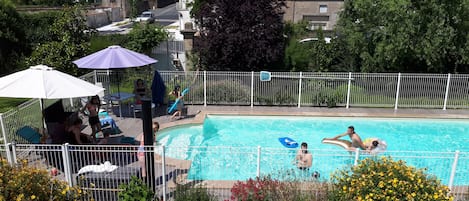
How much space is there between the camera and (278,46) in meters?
18.3

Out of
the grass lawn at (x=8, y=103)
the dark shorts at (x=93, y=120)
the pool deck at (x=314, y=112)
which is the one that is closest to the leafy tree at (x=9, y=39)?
the grass lawn at (x=8, y=103)

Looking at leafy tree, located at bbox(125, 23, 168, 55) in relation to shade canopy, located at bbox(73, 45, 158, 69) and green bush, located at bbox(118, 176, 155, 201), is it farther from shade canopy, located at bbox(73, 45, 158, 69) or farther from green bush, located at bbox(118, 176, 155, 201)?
green bush, located at bbox(118, 176, 155, 201)

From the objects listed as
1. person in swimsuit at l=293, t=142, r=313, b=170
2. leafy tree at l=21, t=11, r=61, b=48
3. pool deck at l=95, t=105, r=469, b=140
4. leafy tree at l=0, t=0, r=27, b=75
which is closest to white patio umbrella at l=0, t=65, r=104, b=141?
pool deck at l=95, t=105, r=469, b=140

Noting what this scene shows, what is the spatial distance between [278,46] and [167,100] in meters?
6.22

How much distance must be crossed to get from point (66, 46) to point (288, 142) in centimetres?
971

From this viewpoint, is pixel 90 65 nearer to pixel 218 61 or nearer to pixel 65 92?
pixel 65 92

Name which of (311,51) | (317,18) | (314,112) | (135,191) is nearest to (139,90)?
(314,112)

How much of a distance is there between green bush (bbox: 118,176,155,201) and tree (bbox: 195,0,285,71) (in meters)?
11.0

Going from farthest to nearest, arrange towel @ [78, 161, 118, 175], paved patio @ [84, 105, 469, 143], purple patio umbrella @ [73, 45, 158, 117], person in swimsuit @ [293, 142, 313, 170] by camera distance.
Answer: paved patio @ [84, 105, 469, 143], purple patio umbrella @ [73, 45, 158, 117], person in swimsuit @ [293, 142, 313, 170], towel @ [78, 161, 118, 175]

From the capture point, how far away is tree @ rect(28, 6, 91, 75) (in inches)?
600

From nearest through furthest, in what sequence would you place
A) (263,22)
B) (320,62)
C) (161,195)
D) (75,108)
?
(161,195)
(75,108)
(263,22)
(320,62)

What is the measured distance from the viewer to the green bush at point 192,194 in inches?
285

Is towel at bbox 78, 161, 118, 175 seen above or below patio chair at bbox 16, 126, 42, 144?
below

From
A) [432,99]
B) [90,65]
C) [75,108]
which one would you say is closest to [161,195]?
[90,65]
